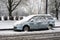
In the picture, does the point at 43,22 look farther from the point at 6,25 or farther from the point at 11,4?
the point at 11,4

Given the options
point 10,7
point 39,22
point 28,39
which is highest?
point 10,7

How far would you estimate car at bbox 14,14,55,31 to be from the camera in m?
14.9

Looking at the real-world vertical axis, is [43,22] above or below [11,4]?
below

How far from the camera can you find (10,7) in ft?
94.7

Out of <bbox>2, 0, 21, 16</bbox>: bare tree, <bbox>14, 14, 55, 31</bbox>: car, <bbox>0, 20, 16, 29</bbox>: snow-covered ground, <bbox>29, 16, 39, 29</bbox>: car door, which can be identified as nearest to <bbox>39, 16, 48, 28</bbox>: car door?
<bbox>14, 14, 55, 31</bbox>: car

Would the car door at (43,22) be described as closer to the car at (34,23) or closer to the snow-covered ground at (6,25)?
the car at (34,23)

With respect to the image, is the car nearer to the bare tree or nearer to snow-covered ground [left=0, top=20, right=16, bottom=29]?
snow-covered ground [left=0, top=20, right=16, bottom=29]

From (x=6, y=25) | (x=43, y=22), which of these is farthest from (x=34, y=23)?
(x=6, y=25)

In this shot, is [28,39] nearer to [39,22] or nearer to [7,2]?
[39,22]

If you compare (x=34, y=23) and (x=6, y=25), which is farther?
(x=6, y=25)

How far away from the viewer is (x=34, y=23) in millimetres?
15211

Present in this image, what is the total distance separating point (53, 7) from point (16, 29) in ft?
59.4

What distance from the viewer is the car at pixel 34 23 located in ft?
49.0

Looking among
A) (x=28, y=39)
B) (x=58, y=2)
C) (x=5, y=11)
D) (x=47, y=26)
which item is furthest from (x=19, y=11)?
(x=28, y=39)
